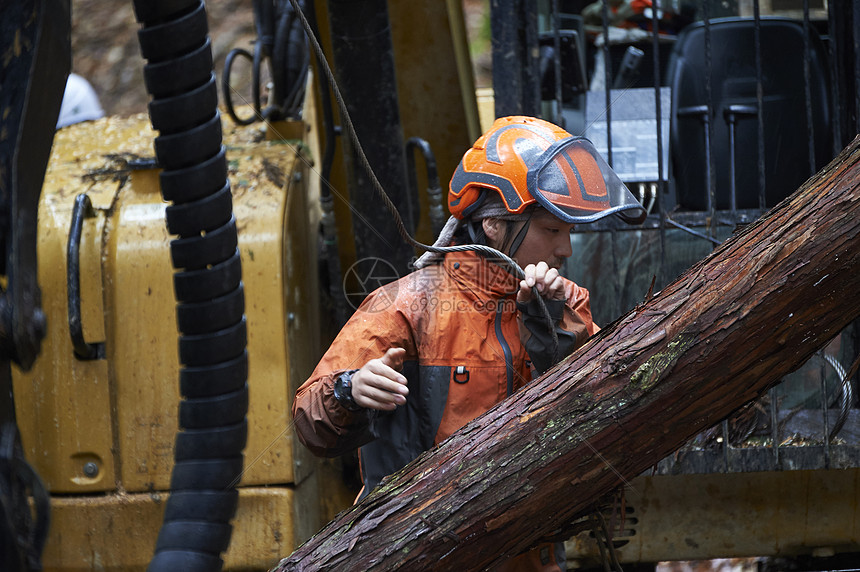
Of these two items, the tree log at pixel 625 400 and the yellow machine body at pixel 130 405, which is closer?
the tree log at pixel 625 400

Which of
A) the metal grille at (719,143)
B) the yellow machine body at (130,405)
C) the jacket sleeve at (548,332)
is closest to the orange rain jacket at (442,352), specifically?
the jacket sleeve at (548,332)

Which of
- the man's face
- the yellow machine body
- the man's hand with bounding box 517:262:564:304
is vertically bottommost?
the yellow machine body

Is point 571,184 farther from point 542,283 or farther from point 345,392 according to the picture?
point 345,392

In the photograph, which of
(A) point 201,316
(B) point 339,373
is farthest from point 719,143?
(A) point 201,316

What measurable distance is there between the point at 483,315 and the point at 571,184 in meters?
0.34

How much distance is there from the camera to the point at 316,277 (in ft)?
9.11

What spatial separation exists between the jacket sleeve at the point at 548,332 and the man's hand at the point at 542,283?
0.05 ft

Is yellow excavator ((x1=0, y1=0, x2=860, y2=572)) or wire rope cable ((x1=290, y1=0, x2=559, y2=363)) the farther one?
yellow excavator ((x1=0, y1=0, x2=860, y2=572))

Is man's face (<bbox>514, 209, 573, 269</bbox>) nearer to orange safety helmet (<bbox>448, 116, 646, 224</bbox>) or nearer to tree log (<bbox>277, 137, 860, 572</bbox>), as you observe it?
orange safety helmet (<bbox>448, 116, 646, 224</bbox>)

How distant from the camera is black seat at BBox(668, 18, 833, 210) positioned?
2943mm

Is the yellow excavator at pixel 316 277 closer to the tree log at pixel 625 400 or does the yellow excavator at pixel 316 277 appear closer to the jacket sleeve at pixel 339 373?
the jacket sleeve at pixel 339 373

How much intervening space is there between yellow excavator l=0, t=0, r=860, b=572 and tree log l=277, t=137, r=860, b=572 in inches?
18.3

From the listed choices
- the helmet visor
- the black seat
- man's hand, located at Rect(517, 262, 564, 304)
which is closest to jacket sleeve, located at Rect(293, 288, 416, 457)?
man's hand, located at Rect(517, 262, 564, 304)

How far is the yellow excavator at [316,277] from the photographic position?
7.04 feet
